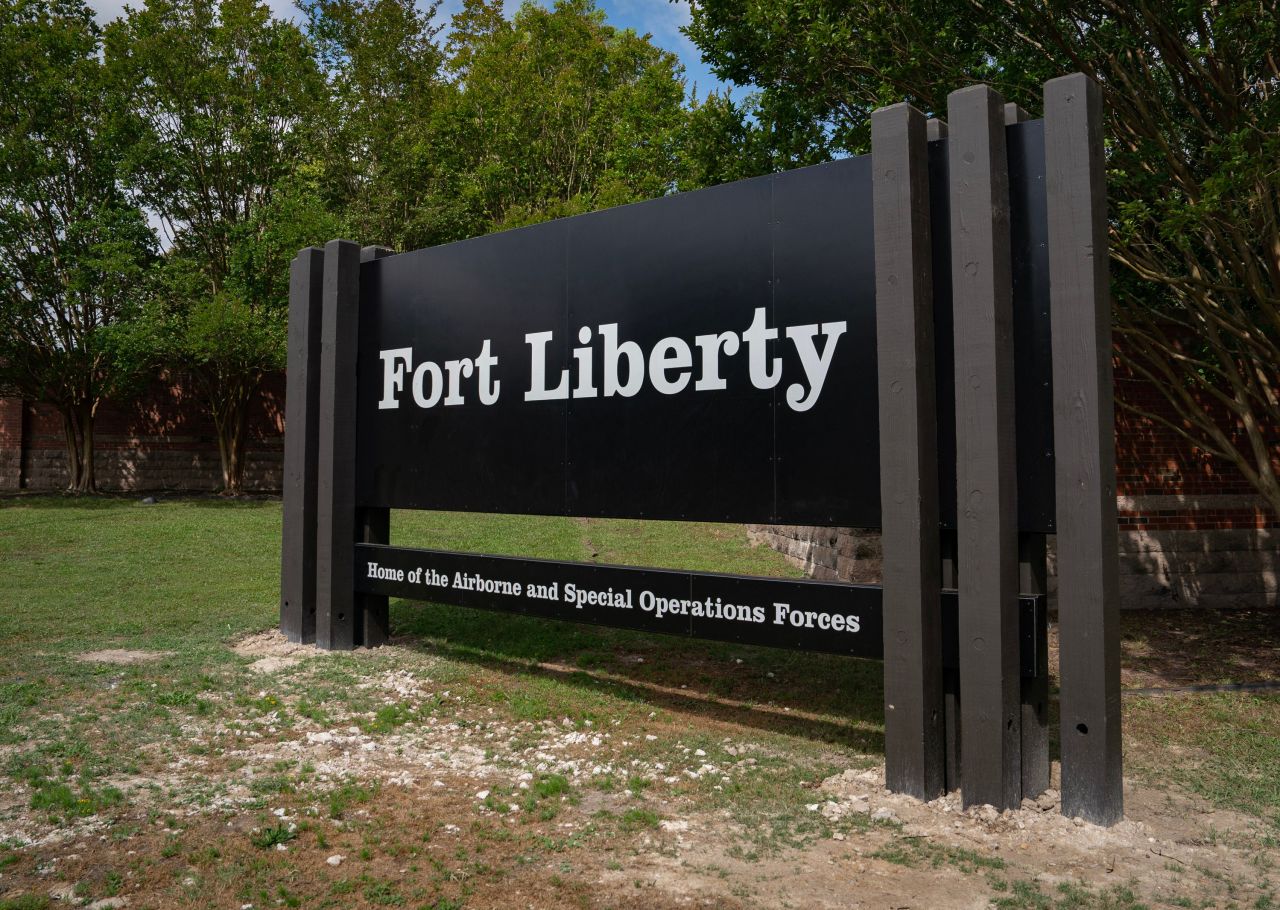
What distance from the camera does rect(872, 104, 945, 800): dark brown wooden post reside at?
15.3ft

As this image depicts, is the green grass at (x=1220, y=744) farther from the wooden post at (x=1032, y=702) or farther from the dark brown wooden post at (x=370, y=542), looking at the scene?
the dark brown wooden post at (x=370, y=542)

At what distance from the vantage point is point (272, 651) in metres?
7.98

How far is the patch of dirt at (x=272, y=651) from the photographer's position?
753 centimetres

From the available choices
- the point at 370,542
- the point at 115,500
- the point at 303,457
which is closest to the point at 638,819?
the point at 370,542

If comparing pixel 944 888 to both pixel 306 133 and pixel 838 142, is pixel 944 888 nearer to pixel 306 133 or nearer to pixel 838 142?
pixel 838 142

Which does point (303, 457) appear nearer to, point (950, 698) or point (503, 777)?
point (503, 777)

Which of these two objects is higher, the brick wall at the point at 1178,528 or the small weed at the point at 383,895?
the brick wall at the point at 1178,528

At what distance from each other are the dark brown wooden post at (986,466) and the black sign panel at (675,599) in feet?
0.58

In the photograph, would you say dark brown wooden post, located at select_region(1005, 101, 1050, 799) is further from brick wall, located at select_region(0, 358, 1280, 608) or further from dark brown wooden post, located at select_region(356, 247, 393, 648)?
brick wall, located at select_region(0, 358, 1280, 608)

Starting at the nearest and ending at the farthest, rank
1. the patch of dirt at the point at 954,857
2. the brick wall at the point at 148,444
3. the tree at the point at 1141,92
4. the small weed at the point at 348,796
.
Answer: the patch of dirt at the point at 954,857 → the small weed at the point at 348,796 → the tree at the point at 1141,92 → the brick wall at the point at 148,444

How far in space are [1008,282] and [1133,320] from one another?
6608 millimetres

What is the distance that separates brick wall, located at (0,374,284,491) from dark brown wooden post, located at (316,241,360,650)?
2301cm

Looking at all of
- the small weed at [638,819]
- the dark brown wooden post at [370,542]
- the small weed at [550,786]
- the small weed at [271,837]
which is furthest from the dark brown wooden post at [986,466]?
the dark brown wooden post at [370,542]

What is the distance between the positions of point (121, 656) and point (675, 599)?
15.9ft
